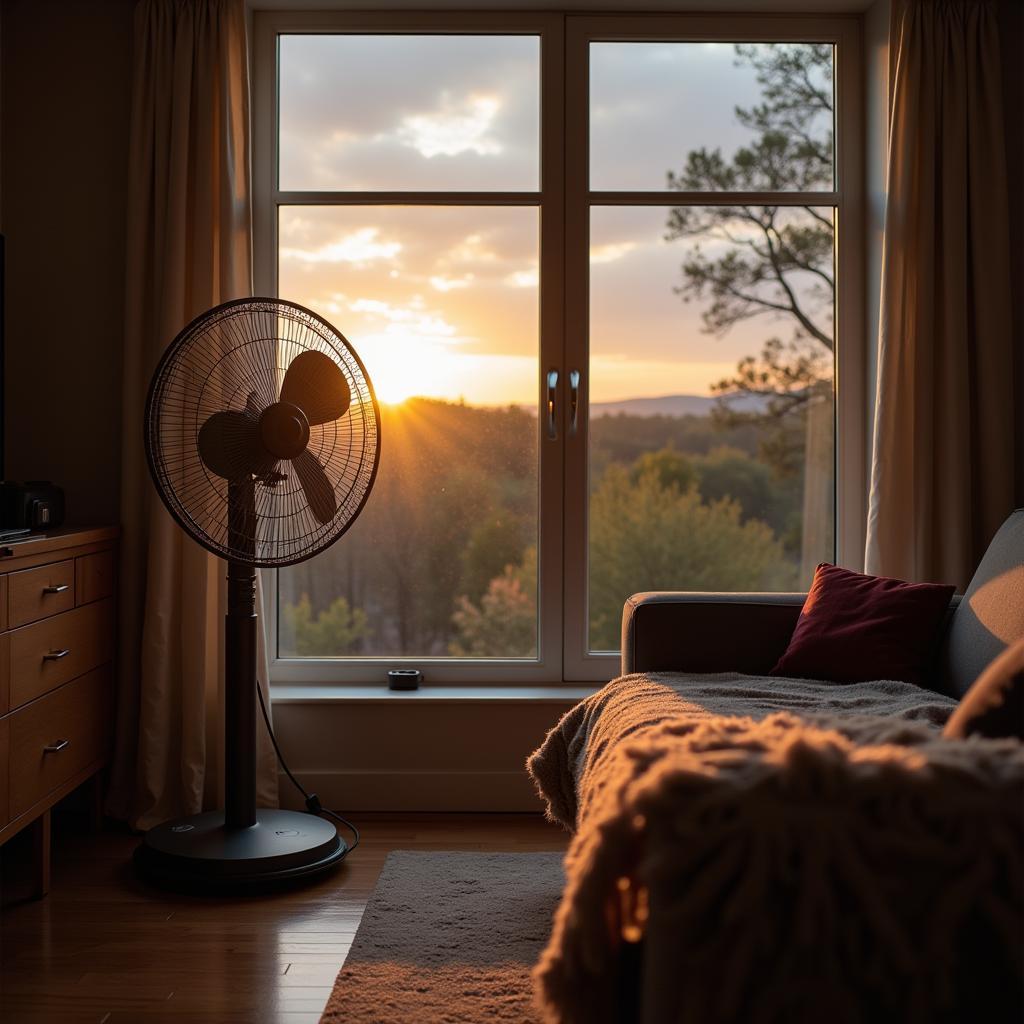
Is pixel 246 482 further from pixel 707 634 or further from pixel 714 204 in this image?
pixel 714 204

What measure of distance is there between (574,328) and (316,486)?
1.12 meters

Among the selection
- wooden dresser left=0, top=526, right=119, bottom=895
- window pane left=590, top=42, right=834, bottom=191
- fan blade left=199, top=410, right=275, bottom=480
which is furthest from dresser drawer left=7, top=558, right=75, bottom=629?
window pane left=590, top=42, right=834, bottom=191

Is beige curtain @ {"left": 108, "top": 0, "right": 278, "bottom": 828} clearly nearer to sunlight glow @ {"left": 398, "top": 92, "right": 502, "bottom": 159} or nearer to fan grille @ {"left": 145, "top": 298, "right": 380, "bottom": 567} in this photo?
fan grille @ {"left": 145, "top": 298, "right": 380, "bottom": 567}

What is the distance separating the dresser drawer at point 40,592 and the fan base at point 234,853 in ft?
2.04

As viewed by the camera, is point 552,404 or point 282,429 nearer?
point 282,429

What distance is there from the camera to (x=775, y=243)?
11.0ft

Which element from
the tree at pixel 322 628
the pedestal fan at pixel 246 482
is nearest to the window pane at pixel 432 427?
the tree at pixel 322 628

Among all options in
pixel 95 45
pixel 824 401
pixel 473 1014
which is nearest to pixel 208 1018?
pixel 473 1014

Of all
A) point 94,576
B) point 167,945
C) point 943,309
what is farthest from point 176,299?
point 943,309

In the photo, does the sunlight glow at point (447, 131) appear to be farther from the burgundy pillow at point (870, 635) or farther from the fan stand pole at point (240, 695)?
the burgundy pillow at point (870, 635)

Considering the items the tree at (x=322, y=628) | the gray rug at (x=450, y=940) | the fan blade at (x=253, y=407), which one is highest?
the fan blade at (x=253, y=407)

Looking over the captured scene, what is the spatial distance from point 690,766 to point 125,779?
2355mm

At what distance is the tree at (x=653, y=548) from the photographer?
3338 millimetres

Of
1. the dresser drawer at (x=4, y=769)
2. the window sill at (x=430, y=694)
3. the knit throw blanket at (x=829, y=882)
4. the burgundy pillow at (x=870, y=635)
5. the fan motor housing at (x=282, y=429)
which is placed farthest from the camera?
the window sill at (x=430, y=694)
